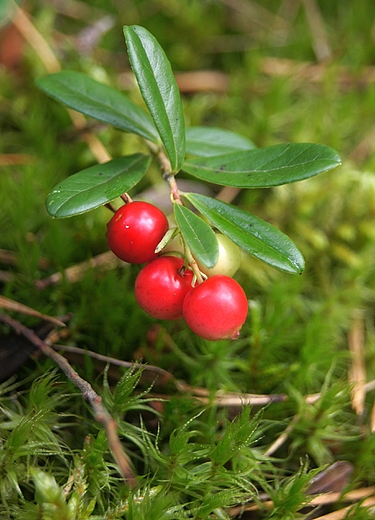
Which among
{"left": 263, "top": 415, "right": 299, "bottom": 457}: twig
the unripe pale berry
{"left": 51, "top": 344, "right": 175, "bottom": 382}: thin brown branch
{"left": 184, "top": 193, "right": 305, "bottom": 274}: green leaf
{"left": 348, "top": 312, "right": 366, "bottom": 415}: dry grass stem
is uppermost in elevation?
{"left": 184, "top": 193, "right": 305, "bottom": 274}: green leaf

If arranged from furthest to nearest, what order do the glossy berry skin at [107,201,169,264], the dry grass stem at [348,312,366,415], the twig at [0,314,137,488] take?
the dry grass stem at [348,312,366,415], the glossy berry skin at [107,201,169,264], the twig at [0,314,137,488]

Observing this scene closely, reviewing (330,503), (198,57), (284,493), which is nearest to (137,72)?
(284,493)

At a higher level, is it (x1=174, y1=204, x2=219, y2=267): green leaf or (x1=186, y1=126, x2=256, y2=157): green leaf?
(x1=174, y1=204, x2=219, y2=267): green leaf

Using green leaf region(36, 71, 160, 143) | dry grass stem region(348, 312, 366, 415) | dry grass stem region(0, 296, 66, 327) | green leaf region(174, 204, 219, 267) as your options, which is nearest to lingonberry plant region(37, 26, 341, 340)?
green leaf region(174, 204, 219, 267)

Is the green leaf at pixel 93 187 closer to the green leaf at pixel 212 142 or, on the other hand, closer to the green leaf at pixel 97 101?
the green leaf at pixel 97 101

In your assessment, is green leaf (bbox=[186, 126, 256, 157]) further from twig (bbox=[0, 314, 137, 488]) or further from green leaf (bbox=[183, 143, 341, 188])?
twig (bbox=[0, 314, 137, 488])

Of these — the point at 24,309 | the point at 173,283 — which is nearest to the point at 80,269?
the point at 24,309

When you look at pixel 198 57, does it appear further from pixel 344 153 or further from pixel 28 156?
pixel 28 156
